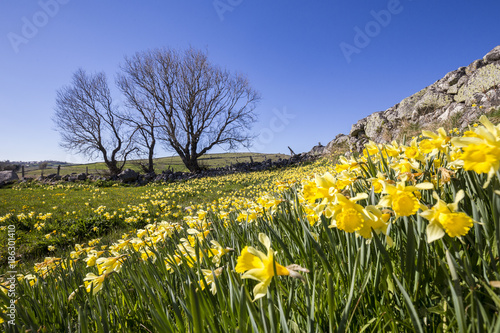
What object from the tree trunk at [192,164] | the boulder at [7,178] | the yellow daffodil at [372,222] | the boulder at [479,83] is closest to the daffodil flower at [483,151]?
the yellow daffodil at [372,222]

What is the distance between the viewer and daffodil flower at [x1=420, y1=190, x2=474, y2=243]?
2.02 feet

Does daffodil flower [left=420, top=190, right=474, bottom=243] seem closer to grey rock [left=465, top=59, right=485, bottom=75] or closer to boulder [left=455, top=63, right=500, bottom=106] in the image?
boulder [left=455, top=63, right=500, bottom=106]

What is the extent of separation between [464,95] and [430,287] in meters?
15.8

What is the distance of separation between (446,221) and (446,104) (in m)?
16.0

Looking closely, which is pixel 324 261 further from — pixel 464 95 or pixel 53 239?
pixel 464 95

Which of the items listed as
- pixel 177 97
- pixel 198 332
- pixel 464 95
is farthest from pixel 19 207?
pixel 464 95

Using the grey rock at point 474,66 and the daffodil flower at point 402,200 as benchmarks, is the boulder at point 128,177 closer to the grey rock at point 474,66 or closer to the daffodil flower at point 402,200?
the daffodil flower at point 402,200

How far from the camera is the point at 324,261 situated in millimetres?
801

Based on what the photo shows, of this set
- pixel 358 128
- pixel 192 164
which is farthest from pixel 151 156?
pixel 358 128

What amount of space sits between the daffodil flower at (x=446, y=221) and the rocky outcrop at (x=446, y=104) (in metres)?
9.82

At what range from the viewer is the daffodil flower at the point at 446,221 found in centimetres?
61

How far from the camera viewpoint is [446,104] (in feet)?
42.1

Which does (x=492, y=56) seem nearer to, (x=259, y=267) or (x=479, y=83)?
(x=479, y=83)

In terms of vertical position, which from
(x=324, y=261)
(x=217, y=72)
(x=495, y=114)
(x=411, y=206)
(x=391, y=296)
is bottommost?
(x=391, y=296)
